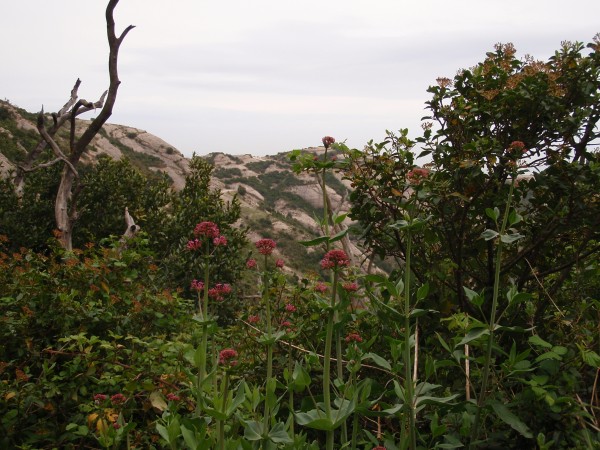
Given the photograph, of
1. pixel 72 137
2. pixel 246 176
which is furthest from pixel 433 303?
pixel 246 176

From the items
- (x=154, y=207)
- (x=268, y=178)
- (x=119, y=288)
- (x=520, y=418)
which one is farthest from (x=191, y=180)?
(x=268, y=178)

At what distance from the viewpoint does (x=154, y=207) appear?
19391mm

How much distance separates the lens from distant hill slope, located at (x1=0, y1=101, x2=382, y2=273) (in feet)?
127

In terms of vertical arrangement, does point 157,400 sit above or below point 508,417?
below

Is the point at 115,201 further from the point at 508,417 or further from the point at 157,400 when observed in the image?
the point at 508,417

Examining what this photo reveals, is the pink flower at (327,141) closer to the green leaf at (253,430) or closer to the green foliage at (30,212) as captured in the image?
the green leaf at (253,430)

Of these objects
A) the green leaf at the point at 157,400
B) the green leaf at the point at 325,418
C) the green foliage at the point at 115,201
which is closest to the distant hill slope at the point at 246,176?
the green foliage at the point at 115,201

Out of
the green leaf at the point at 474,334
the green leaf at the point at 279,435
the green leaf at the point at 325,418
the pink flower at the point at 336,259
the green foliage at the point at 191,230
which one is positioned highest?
the pink flower at the point at 336,259

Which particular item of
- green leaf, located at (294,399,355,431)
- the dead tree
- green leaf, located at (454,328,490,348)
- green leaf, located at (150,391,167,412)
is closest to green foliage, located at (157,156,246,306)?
the dead tree

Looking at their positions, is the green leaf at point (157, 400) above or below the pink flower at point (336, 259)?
→ below

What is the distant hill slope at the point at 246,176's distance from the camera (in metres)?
38.6

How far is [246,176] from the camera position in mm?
78188

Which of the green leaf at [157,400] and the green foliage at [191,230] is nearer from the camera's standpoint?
the green leaf at [157,400]

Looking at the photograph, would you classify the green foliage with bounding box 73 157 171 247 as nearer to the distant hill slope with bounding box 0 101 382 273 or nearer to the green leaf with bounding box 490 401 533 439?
the distant hill slope with bounding box 0 101 382 273
